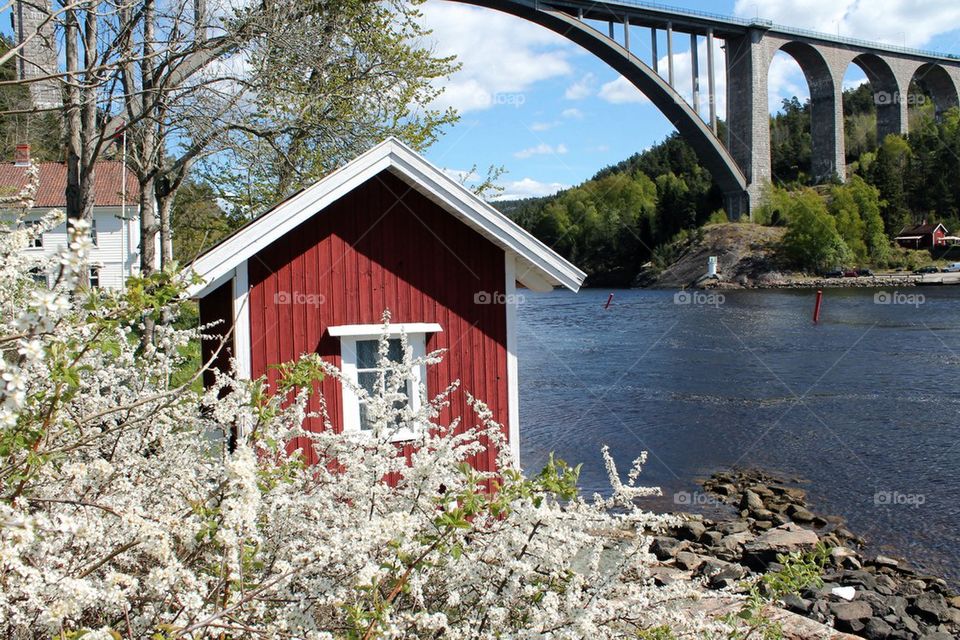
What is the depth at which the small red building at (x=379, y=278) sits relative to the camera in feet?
22.5

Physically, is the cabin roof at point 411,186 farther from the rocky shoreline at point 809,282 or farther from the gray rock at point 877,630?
the rocky shoreline at point 809,282

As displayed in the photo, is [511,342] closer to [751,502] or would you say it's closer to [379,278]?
[379,278]

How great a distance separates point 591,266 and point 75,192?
8485cm

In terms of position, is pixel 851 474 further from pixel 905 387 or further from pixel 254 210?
pixel 254 210

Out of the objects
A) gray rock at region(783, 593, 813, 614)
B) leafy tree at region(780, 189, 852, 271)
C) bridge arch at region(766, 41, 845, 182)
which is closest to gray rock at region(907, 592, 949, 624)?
gray rock at region(783, 593, 813, 614)

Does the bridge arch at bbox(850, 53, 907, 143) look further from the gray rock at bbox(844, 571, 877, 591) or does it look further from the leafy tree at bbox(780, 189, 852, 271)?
the gray rock at bbox(844, 571, 877, 591)

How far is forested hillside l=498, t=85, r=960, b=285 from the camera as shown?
7150 centimetres

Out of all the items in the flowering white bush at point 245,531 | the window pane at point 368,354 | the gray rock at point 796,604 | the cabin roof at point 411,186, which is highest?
the cabin roof at point 411,186

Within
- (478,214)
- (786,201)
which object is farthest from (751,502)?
(786,201)

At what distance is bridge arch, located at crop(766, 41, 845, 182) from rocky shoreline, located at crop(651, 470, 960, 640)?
60.7 m

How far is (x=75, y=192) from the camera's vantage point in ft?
28.9

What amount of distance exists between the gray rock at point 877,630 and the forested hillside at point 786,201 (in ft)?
208

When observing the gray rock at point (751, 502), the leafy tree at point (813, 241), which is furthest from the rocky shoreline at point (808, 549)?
the leafy tree at point (813, 241)

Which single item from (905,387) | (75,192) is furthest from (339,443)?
(905,387)
